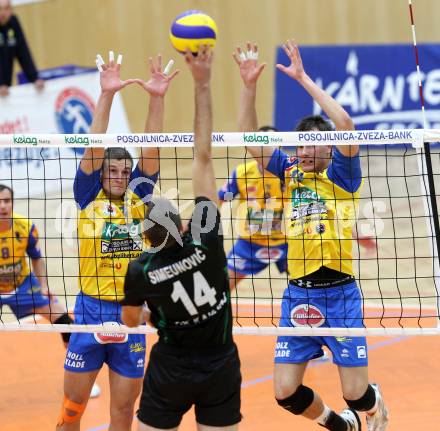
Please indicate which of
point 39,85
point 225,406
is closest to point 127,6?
point 39,85

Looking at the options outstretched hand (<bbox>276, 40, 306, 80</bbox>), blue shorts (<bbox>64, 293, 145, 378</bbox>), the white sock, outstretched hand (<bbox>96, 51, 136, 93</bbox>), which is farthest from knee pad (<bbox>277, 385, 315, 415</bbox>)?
outstretched hand (<bbox>96, 51, 136, 93</bbox>)

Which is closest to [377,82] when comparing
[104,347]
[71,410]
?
[104,347]

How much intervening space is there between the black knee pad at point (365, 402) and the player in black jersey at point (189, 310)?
66.0 inches

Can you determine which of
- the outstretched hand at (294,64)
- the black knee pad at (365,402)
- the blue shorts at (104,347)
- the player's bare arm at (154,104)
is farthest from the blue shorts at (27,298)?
the outstretched hand at (294,64)

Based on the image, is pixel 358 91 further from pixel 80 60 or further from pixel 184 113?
pixel 80 60

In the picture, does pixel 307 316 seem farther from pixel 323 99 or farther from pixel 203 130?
pixel 203 130

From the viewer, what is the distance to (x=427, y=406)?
7.83m

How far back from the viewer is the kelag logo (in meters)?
13.9

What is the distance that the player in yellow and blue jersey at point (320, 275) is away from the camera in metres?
6.56

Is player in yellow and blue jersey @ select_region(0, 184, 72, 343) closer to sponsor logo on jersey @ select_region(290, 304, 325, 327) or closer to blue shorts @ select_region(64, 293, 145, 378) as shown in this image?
blue shorts @ select_region(64, 293, 145, 378)

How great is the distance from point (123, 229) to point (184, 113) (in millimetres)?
10229

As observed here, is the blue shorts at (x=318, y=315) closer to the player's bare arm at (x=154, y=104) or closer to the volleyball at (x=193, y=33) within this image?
the player's bare arm at (x=154, y=104)

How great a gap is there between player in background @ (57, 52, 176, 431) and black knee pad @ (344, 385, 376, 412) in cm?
159

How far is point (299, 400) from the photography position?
6.62 m
